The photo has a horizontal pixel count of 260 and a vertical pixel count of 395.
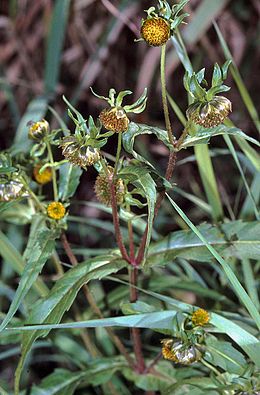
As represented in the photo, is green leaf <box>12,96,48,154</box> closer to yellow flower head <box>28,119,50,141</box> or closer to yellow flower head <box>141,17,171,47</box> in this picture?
yellow flower head <box>28,119,50,141</box>

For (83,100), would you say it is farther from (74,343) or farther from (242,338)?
(242,338)

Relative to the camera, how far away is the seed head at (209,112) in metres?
0.88

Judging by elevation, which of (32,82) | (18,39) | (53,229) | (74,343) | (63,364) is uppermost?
(18,39)

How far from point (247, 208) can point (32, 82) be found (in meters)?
1.29

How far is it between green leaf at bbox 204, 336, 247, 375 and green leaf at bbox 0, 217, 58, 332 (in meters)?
0.31

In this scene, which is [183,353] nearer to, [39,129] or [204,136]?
[204,136]

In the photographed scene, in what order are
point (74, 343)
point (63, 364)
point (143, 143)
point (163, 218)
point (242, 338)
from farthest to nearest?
point (143, 143) → point (163, 218) → point (63, 364) → point (74, 343) → point (242, 338)

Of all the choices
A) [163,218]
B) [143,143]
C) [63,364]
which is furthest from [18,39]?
[63,364]

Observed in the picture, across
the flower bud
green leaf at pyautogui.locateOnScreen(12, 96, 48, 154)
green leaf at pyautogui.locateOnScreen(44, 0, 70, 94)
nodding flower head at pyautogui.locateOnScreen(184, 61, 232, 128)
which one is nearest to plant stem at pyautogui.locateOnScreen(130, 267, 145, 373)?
the flower bud

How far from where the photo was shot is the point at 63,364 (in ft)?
5.56

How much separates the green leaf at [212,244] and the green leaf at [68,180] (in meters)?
0.18

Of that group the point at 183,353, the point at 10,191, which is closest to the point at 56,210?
the point at 10,191

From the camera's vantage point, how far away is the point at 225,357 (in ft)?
3.41

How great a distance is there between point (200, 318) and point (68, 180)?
0.37 m
